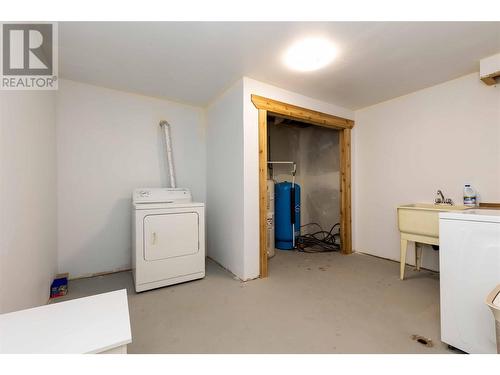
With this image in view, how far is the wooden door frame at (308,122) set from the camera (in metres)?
2.48

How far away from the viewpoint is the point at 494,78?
2072 millimetres

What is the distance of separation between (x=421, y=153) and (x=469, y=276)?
192 cm

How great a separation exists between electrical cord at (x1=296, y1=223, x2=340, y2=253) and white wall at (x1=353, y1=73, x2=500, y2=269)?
46 cm

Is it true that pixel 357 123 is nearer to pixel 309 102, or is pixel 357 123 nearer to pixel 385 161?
pixel 385 161

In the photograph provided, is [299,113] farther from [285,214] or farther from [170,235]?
[170,235]

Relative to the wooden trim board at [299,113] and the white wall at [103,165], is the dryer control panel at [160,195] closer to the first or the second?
the white wall at [103,165]

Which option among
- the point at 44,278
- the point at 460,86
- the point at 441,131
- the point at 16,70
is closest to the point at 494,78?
the point at 460,86

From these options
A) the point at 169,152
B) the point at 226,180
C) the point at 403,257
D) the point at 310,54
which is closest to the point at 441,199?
the point at 403,257

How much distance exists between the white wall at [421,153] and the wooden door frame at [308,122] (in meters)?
0.21

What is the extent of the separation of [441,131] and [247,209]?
8.18 ft

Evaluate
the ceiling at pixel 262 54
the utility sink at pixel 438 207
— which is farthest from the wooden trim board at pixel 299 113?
the utility sink at pixel 438 207

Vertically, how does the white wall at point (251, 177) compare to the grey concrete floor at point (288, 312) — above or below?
above

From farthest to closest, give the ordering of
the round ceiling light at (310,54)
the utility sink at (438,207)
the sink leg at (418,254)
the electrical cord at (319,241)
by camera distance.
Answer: the electrical cord at (319,241) → the sink leg at (418,254) → the utility sink at (438,207) → the round ceiling light at (310,54)

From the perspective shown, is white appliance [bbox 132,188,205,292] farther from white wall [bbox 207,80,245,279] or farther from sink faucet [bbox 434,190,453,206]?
sink faucet [bbox 434,190,453,206]
